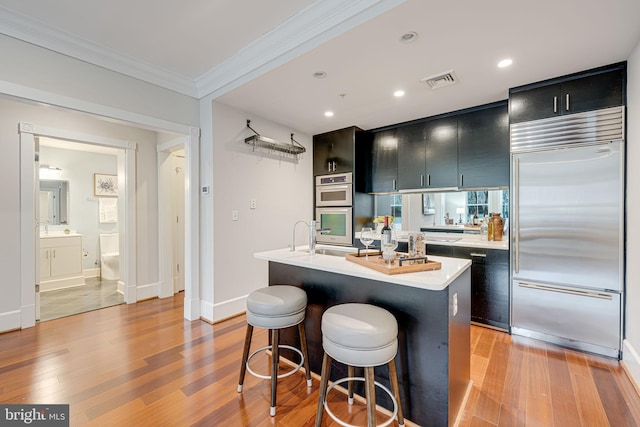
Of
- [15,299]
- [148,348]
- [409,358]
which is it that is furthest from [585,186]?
[15,299]

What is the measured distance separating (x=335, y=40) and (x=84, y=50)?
2.12m

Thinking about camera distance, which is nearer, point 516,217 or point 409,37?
point 409,37

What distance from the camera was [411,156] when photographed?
11.8 ft

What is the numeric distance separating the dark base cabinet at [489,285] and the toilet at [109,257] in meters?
5.23

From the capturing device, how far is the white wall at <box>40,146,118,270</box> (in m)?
4.64

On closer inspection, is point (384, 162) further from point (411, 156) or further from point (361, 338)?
point (361, 338)

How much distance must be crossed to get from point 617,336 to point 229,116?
4.07 metres

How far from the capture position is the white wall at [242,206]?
9.82 feet

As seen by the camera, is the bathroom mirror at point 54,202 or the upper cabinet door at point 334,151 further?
the bathroom mirror at point 54,202

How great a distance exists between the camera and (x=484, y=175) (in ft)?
9.98

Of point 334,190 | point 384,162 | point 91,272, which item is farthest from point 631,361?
point 91,272

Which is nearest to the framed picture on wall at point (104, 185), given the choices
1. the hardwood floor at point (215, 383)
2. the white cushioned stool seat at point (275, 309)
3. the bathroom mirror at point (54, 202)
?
the bathroom mirror at point (54, 202)

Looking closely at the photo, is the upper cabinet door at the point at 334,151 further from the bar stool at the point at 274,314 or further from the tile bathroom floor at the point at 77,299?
the tile bathroom floor at the point at 77,299

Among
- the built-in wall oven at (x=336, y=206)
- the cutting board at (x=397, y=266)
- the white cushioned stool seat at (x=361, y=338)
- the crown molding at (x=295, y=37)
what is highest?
the crown molding at (x=295, y=37)
